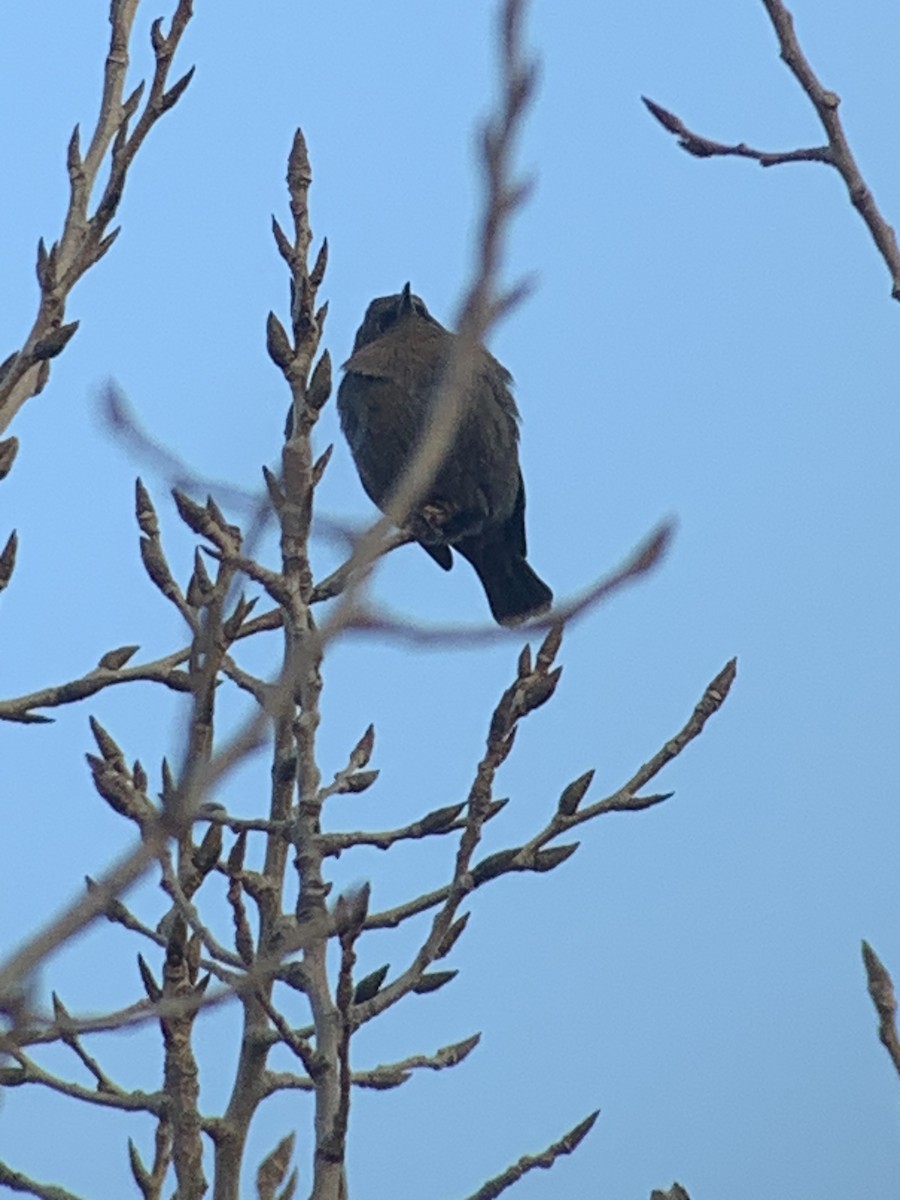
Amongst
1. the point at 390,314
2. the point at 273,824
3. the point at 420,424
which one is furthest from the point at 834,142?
the point at 390,314

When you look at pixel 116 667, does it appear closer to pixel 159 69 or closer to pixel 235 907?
pixel 235 907

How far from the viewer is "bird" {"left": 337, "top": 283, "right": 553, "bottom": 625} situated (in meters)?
6.77

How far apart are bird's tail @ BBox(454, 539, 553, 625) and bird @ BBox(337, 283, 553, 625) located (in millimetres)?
87

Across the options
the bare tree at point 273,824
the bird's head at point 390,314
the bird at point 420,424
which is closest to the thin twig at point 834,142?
the bare tree at point 273,824

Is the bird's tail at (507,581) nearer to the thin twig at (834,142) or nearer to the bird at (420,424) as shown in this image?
the bird at (420,424)

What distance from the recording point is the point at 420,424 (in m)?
6.54

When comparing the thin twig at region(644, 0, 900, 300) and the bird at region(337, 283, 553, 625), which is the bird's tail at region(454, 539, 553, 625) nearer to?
the bird at region(337, 283, 553, 625)

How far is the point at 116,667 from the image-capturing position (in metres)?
3.48

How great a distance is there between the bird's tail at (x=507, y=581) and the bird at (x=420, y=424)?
0.28 ft

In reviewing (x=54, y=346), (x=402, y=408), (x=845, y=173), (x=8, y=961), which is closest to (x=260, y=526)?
(x=8, y=961)

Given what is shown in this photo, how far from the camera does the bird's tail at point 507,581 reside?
7.50 meters

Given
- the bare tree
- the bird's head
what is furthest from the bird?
the bare tree

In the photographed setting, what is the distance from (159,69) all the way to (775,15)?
97 cm

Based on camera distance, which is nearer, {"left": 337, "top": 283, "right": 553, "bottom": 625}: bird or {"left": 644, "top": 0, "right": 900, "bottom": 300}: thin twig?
{"left": 644, "top": 0, "right": 900, "bottom": 300}: thin twig
